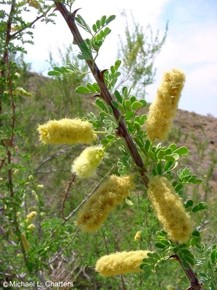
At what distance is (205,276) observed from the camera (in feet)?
4.96

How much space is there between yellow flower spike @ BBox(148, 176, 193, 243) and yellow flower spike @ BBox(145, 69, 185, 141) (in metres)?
0.21

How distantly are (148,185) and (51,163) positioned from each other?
656cm

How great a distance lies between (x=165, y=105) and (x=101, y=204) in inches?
13.6

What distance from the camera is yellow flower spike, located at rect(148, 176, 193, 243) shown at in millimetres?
1175

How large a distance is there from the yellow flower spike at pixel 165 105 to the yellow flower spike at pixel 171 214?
21cm

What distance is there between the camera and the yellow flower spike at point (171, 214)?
3.85 feet

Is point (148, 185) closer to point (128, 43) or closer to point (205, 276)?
point (205, 276)

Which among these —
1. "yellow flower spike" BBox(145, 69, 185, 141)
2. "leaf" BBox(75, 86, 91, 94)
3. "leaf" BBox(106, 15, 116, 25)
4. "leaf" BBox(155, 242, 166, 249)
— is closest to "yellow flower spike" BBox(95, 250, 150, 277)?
"leaf" BBox(155, 242, 166, 249)

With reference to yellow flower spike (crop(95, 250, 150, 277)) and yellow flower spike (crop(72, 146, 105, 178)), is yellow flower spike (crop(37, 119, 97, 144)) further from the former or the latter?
yellow flower spike (crop(95, 250, 150, 277))

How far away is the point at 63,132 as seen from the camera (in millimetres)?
1304

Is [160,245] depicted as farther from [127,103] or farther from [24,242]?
[24,242]

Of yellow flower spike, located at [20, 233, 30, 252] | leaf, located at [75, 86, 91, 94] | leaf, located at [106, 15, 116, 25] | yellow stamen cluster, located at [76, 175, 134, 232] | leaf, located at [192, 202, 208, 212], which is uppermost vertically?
leaf, located at [106, 15, 116, 25]

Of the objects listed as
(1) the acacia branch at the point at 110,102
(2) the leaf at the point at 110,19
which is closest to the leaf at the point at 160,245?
(1) the acacia branch at the point at 110,102

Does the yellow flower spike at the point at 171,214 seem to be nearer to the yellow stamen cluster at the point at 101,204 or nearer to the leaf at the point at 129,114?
the yellow stamen cluster at the point at 101,204
